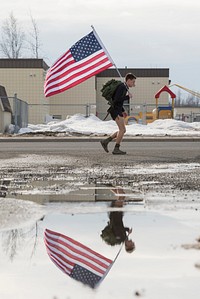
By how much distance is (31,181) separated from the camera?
9.18m

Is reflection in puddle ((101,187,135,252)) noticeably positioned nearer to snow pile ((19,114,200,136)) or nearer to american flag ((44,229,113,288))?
american flag ((44,229,113,288))

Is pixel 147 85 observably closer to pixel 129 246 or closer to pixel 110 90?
pixel 110 90

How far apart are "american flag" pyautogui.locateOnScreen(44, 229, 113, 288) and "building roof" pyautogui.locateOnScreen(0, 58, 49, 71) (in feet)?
170

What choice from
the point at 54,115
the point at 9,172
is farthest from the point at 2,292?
the point at 54,115

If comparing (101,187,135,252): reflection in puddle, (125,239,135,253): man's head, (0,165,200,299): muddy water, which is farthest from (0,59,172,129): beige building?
(125,239,135,253): man's head

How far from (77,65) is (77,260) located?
14099mm

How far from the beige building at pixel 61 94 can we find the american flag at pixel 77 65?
93.5ft

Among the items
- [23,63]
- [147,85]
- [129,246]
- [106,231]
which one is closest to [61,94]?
[23,63]

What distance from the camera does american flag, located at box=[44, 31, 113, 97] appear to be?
59.0 ft

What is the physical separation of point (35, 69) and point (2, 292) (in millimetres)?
53240

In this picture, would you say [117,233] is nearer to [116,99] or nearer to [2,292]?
[2,292]

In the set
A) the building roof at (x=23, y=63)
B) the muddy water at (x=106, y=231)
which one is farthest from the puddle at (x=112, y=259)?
the building roof at (x=23, y=63)

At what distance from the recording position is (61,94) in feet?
207

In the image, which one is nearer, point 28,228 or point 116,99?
point 28,228
